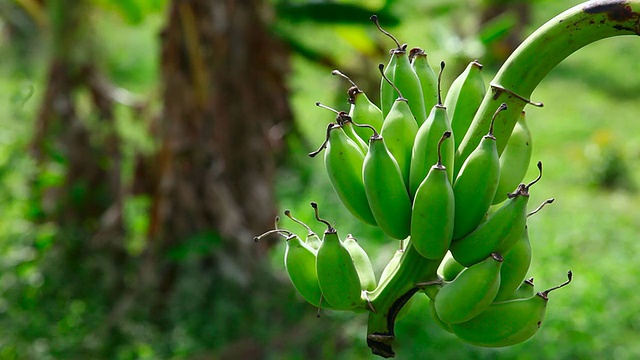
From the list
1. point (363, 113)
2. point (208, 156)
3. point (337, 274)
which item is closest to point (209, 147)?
point (208, 156)

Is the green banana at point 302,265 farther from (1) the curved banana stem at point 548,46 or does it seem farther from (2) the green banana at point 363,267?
(1) the curved banana stem at point 548,46

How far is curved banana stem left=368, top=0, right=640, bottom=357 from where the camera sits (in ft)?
2.37

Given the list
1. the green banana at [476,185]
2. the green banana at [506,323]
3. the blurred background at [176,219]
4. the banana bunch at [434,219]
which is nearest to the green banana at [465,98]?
the banana bunch at [434,219]

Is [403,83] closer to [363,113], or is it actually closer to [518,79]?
[363,113]

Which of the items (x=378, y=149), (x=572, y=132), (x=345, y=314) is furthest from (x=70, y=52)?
(x=572, y=132)

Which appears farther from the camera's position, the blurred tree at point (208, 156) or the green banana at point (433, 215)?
the blurred tree at point (208, 156)

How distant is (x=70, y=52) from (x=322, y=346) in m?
1.84

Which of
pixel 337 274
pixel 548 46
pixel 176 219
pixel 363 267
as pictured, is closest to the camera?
pixel 548 46

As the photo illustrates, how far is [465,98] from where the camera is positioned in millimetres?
920

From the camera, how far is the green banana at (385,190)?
0.84 m

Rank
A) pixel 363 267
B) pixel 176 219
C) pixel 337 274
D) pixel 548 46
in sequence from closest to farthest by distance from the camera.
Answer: pixel 548 46 → pixel 337 274 → pixel 363 267 → pixel 176 219

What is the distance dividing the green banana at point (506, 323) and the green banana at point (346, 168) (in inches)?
7.0

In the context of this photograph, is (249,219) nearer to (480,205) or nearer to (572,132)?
(480,205)

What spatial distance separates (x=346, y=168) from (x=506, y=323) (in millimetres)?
268
